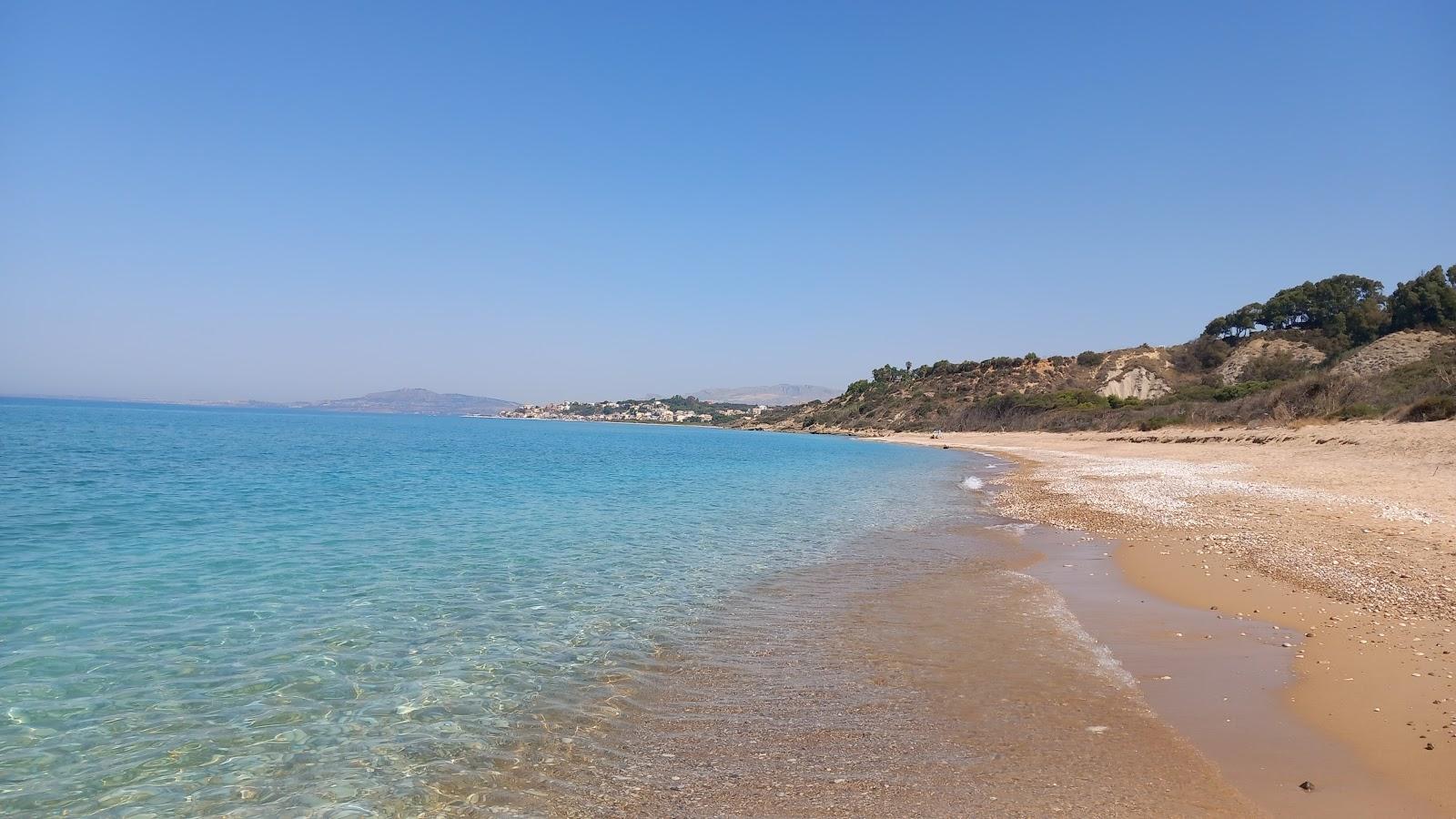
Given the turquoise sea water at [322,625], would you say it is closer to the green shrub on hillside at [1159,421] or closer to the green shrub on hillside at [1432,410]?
the green shrub on hillside at [1432,410]

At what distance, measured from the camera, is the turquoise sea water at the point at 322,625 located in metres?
4.96

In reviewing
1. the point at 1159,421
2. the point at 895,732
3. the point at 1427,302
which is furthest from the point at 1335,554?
the point at 1427,302

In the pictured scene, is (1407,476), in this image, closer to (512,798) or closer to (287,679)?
(512,798)

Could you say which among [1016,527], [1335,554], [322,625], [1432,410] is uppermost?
[1432,410]

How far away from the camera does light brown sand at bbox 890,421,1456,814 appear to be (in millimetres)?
5406

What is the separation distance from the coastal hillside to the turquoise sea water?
29437mm

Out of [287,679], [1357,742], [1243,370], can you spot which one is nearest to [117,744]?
[287,679]

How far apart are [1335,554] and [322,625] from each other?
13.5m

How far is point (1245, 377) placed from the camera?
2810 inches

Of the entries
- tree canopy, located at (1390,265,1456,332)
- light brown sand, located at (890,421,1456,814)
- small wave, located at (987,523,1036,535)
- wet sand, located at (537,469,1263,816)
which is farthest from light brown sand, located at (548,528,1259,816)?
tree canopy, located at (1390,265,1456,332)

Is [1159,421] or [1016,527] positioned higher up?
[1159,421]

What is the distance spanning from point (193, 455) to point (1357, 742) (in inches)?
1780

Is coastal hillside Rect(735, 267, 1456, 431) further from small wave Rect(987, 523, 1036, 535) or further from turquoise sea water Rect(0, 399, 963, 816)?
turquoise sea water Rect(0, 399, 963, 816)

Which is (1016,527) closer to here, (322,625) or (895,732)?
(895,732)
